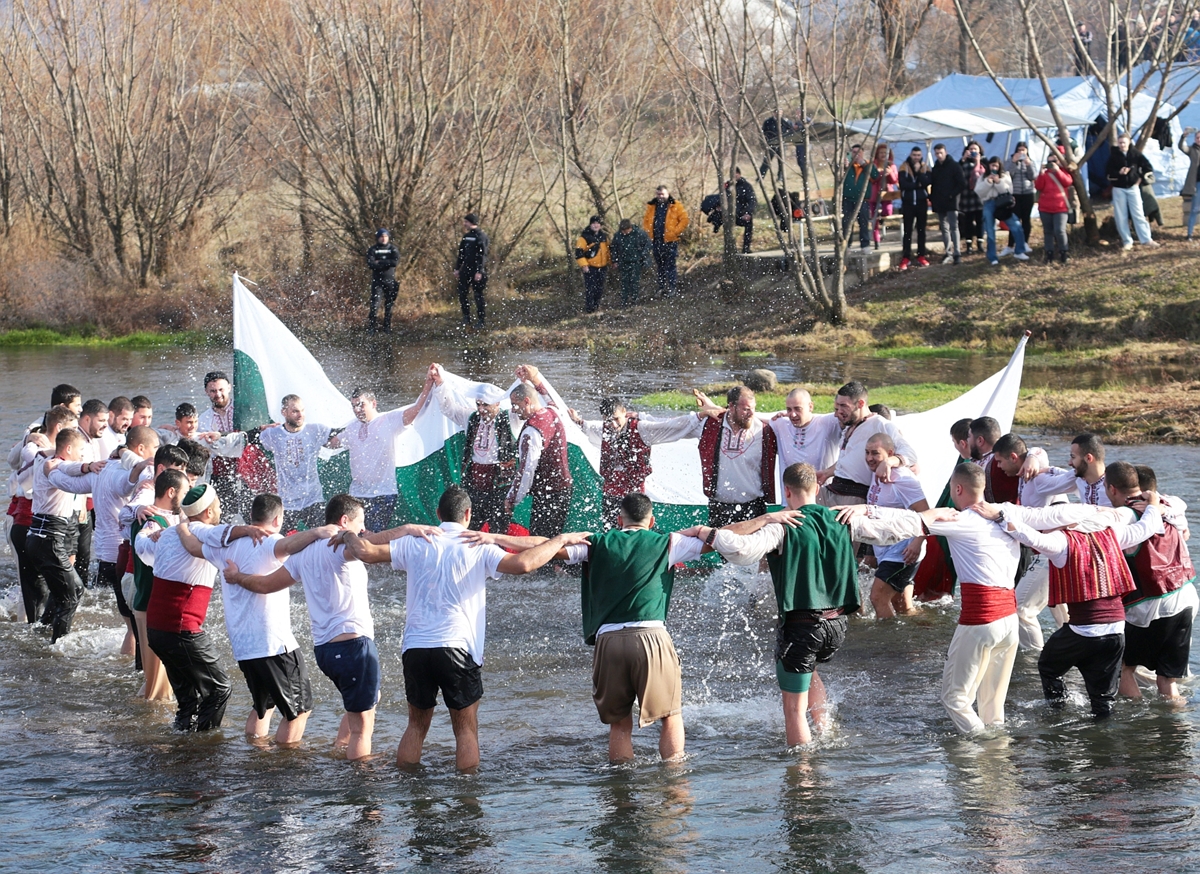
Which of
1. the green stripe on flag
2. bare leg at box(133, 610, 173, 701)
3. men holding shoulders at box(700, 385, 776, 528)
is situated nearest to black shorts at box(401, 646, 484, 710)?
bare leg at box(133, 610, 173, 701)

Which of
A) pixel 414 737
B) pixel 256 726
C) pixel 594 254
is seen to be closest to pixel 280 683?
pixel 256 726

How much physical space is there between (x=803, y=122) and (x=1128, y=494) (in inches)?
590

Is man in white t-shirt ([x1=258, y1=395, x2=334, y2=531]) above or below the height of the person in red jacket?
below

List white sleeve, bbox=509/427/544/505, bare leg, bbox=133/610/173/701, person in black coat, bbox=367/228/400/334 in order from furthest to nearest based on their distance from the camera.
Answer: person in black coat, bbox=367/228/400/334, white sleeve, bbox=509/427/544/505, bare leg, bbox=133/610/173/701

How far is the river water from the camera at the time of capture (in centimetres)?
652

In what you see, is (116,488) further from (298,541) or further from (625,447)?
(625,447)

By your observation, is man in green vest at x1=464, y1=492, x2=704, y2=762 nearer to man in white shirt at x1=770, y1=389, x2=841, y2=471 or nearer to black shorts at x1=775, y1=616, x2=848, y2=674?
black shorts at x1=775, y1=616, x2=848, y2=674

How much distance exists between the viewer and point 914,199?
24.2 m

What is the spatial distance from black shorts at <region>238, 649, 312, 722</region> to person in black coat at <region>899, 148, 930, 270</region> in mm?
18296

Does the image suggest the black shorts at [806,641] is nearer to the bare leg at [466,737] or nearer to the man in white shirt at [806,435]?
the bare leg at [466,737]

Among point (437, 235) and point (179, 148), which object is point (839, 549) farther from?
point (179, 148)

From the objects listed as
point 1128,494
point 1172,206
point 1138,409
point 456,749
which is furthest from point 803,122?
point 456,749

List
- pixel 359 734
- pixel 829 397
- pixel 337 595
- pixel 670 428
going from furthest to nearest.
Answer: pixel 829 397 < pixel 670 428 < pixel 359 734 < pixel 337 595

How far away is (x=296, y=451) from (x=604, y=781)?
17.1ft
